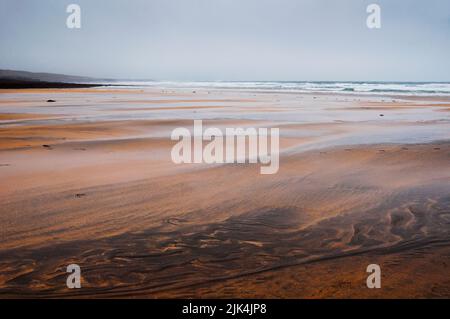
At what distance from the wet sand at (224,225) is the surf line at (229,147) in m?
0.34

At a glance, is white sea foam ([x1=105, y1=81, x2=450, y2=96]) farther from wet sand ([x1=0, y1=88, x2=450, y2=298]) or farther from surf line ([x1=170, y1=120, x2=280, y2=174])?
wet sand ([x1=0, y1=88, x2=450, y2=298])

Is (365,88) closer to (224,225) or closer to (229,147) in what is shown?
(229,147)

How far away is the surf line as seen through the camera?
6.12m

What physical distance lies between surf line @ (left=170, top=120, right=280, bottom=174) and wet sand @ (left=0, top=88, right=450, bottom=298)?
336 mm

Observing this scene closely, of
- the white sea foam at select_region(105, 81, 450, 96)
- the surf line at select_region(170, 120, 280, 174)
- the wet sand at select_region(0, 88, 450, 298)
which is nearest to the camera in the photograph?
the wet sand at select_region(0, 88, 450, 298)

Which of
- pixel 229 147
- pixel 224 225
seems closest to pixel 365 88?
pixel 229 147

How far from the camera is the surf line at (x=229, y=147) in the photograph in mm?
6117

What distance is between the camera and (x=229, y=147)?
289 inches

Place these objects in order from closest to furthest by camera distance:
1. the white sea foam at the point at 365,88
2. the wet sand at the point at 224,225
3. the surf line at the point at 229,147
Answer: the wet sand at the point at 224,225 < the surf line at the point at 229,147 < the white sea foam at the point at 365,88

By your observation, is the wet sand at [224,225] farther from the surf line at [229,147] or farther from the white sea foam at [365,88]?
the white sea foam at [365,88]

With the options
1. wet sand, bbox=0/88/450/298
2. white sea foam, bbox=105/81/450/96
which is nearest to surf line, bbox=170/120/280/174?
wet sand, bbox=0/88/450/298

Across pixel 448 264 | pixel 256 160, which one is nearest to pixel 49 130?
pixel 256 160

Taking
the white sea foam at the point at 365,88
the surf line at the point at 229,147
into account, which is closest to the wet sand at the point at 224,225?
the surf line at the point at 229,147
